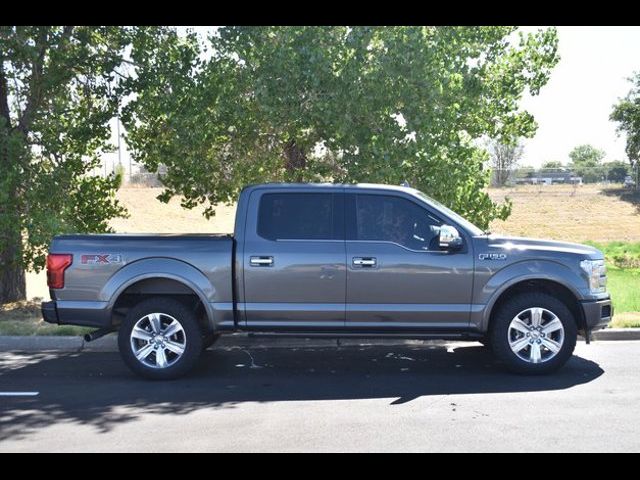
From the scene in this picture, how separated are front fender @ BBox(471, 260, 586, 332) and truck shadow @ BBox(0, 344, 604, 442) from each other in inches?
25.7

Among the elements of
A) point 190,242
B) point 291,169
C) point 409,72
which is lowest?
point 190,242

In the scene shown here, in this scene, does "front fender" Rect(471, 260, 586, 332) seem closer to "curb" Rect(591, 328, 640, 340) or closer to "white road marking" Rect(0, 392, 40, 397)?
"curb" Rect(591, 328, 640, 340)

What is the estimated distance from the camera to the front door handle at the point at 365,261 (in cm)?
738

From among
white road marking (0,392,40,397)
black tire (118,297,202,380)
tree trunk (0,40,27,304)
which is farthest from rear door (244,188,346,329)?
tree trunk (0,40,27,304)

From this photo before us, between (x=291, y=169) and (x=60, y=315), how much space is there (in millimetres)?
5203

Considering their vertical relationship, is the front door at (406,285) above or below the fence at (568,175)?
below

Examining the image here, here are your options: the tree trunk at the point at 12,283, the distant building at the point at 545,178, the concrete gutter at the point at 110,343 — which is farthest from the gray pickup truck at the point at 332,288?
the distant building at the point at 545,178

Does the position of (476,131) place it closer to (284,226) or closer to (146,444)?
(284,226)

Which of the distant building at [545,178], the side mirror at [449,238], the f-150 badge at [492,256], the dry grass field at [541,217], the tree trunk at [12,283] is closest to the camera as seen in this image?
the side mirror at [449,238]

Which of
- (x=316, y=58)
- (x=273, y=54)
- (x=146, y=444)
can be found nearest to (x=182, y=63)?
(x=273, y=54)

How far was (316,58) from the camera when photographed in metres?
9.66

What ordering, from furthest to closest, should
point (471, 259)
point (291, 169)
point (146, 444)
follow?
1. point (291, 169)
2. point (471, 259)
3. point (146, 444)

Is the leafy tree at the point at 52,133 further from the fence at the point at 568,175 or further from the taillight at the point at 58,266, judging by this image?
the fence at the point at 568,175

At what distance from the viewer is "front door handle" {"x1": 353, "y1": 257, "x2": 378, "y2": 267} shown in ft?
24.2
